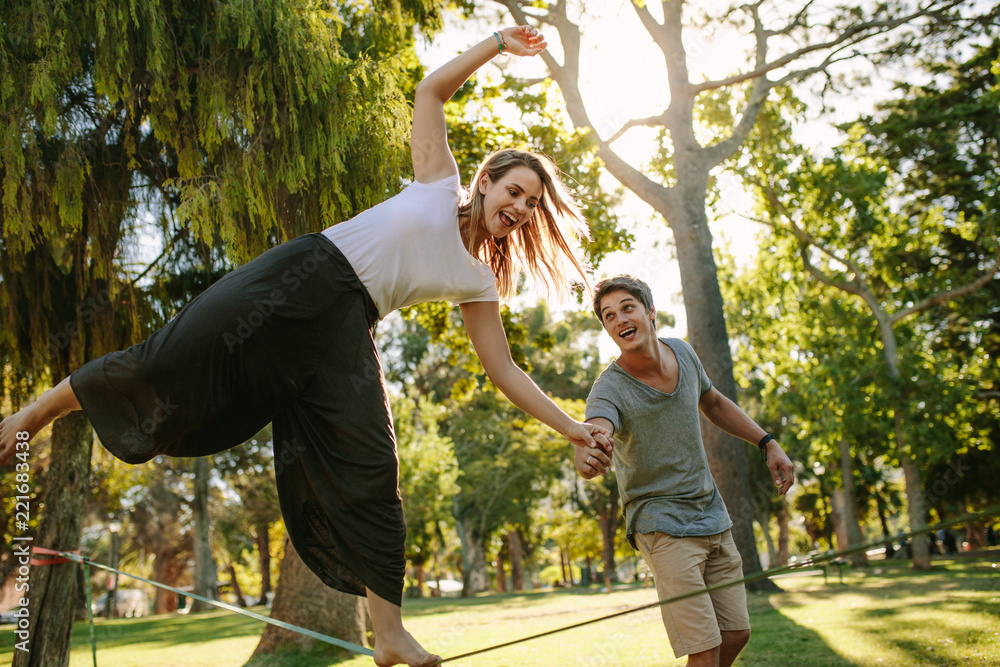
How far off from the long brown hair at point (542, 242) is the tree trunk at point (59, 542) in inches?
191

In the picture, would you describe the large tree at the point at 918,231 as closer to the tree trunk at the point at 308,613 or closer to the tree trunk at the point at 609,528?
the tree trunk at the point at 308,613

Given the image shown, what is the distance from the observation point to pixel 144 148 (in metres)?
5.60

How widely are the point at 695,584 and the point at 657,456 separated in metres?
0.54

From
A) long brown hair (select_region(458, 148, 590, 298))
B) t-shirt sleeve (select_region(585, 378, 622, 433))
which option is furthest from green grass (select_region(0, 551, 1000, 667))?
long brown hair (select_region(458, 148, 590, 298))

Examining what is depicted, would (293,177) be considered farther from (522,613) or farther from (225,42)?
(522,613)

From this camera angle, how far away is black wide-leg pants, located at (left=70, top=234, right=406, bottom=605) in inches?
89.4

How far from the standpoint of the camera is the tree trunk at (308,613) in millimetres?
7910

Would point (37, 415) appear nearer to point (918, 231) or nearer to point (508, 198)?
point (508, 198)

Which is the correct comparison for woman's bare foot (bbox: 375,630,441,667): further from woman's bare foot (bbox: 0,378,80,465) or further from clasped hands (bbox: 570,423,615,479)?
woman's bare foot (bbox: 0,378,80,465)

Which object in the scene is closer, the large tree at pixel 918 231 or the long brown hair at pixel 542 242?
the long brown hair at pixel 542 242

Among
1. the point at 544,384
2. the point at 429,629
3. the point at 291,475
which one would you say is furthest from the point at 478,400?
the point at 291,475

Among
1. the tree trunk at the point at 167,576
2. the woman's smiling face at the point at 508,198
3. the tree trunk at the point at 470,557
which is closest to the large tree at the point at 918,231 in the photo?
the woman's smiling face at the point at 508,198

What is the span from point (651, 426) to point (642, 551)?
1.81ft

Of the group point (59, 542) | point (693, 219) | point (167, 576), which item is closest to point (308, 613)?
point (59, 542)
